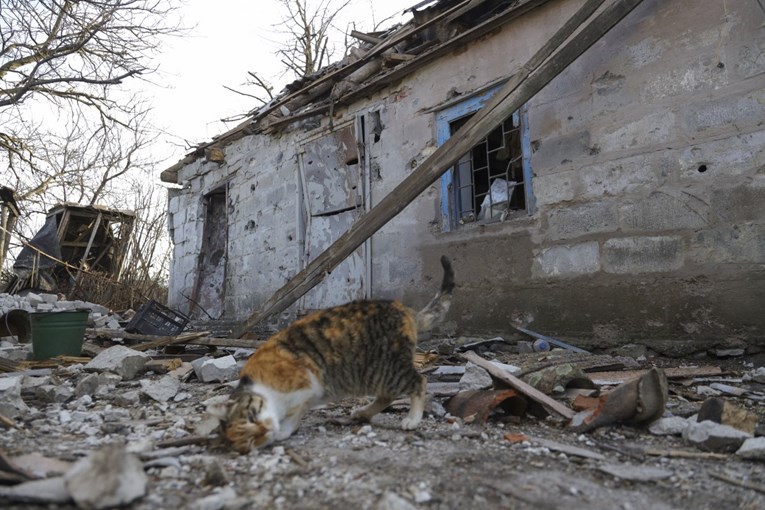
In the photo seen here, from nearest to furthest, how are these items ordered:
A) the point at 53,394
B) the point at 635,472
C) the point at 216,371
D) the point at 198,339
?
the point at 635,472
the point at 53,394
the point at 216,371
the point at 198,339

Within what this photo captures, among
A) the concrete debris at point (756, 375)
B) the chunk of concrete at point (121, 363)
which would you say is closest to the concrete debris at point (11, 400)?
the chunk of concrete at point (121, 363)

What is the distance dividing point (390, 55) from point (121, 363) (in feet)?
16.9

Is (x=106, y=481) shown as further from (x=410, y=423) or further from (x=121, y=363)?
(x=121, y=363)

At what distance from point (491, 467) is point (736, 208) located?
3.53m

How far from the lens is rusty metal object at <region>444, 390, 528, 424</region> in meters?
2.76

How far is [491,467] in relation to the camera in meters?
2.03

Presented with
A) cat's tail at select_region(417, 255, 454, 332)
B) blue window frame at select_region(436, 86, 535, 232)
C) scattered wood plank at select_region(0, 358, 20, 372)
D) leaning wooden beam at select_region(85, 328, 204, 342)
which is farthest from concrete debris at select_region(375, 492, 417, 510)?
leaning wooden beam at select_region(85, 328, 204, 342)

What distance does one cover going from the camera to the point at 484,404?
281 centimetres

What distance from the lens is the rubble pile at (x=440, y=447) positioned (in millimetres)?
1686

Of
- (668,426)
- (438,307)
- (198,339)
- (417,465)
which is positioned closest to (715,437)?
(668,426)

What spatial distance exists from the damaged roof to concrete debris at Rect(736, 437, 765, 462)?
4770 millimetres

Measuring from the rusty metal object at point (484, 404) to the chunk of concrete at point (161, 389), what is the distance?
2169 mm

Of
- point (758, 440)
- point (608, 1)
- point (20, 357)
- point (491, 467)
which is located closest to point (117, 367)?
point (20, 357)

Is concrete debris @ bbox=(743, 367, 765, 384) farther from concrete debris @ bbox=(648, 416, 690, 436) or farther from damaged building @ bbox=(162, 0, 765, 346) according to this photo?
concrete debris @ bbox=(648, 416, 690, 436)
